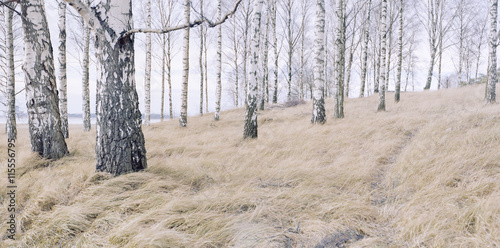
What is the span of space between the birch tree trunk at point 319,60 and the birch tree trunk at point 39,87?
6578 mm

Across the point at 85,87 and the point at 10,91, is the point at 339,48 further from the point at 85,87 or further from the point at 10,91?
the point at 10,91

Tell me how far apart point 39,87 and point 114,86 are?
231cm

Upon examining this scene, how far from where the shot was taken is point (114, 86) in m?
2.93

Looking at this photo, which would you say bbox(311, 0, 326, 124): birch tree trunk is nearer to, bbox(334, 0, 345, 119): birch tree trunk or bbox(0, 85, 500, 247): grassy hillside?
bbox(334, 0, 345, 119): birch tree trunk

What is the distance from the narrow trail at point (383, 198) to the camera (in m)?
1.83

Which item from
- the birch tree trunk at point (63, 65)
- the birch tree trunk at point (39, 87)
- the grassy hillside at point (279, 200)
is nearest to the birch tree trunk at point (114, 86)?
the grassy hillside at point (279, 200)

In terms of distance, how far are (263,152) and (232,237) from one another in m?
2.70

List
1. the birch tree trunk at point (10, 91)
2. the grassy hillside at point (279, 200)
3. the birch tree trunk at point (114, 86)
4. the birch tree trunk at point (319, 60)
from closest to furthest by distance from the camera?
the grassy hillside at point (279, 200) < the birch tree trunk at point (114, 86) < the birch tree trunk at point (319, 60) < the birch tree trunk at point (10, 91)

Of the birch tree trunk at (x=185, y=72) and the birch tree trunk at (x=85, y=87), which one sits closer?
the birch tree trunk at (x=185, y=72)

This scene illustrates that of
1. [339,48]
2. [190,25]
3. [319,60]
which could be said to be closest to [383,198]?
[190,25]

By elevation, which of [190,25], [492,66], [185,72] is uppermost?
[492,66]

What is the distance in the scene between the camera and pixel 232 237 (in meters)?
1.79

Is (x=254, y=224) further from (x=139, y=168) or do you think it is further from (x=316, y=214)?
(x=139, y=168)

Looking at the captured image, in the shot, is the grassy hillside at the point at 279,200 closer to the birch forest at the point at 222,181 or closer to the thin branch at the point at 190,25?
the birch forest at the point at 222,181
